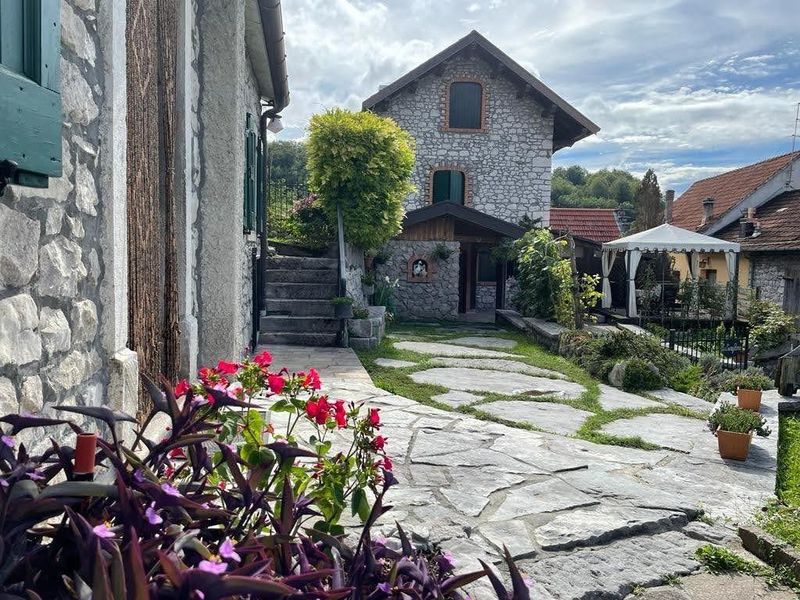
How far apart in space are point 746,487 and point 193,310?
3844mm

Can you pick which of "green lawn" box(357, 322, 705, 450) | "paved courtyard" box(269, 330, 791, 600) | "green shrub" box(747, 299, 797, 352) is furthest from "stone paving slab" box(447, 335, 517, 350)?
"paved courtyard" box(269, 330, 791, 600)

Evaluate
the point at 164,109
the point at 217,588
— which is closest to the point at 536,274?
the point at 164,109

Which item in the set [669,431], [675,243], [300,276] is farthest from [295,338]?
[675,243]

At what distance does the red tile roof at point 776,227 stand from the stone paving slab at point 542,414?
13463mm

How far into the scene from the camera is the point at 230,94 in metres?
4.59

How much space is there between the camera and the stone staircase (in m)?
9.58

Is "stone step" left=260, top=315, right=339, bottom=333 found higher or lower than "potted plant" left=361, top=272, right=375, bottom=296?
lower

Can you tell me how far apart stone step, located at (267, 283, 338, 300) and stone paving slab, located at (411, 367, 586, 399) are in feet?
8.28

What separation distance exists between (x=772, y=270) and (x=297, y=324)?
15085mm

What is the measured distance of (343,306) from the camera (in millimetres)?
9500

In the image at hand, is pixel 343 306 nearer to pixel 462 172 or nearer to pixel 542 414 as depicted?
pixel 542 414

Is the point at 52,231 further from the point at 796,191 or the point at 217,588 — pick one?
the point at 796,191

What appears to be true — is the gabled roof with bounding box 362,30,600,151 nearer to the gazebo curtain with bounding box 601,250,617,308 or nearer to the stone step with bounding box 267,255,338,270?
the gazebo curtain with bounding box 601,250,617,308

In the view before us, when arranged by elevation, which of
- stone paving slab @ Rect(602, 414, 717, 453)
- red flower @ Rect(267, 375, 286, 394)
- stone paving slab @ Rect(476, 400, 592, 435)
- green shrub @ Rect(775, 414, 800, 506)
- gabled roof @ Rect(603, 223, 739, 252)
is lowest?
green shrub @ Rect(775, 414, 800, 506)
